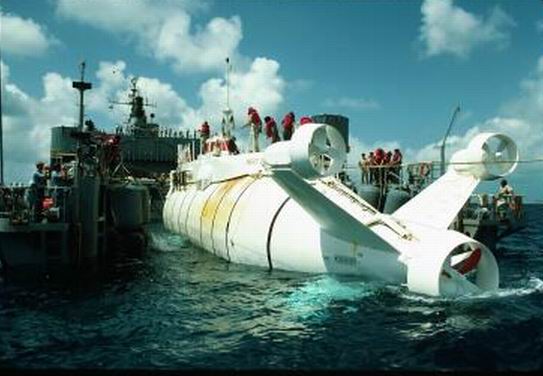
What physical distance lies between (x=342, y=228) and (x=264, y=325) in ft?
13.7

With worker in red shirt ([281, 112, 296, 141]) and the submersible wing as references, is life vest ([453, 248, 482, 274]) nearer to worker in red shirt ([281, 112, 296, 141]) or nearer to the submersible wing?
the submersible wing

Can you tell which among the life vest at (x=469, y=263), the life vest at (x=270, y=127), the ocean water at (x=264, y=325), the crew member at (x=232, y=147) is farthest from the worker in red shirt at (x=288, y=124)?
the life vest at (x=469, y=263)

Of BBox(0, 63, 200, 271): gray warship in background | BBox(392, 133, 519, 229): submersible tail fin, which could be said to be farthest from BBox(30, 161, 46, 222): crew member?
BBox(392, 133, 519, 229): submersible tail fin

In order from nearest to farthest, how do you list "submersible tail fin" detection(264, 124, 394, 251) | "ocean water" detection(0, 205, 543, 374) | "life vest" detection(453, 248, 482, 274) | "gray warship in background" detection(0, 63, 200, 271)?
1. "ocean water" detection(0, 205, 543, 374)
2. "submersible tail fin" detection(264, 124, 394, 251)
3. "life vest" detection(453, 248, 482, 274)
4. "gray warship in background" detection(0, 63, 200, 271)

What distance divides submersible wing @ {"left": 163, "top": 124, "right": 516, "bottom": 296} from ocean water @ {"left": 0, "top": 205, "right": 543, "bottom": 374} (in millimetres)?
496

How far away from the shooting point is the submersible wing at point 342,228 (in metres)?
13.8

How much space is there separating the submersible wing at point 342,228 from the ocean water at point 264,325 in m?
0.50

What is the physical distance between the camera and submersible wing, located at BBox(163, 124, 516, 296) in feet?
45.1

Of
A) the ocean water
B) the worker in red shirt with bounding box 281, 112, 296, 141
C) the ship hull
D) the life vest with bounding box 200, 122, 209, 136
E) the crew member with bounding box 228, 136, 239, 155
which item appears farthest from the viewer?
the life vest with bounding box 200, 122, 209, 136

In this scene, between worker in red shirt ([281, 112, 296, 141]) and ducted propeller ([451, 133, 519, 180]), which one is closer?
ducted propeller ([451, 133, 519, 180])

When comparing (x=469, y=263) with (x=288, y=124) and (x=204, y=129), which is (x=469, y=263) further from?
(x=204, y=129)

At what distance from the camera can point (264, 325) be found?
1273 cm

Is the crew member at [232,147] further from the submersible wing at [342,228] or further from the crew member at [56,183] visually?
the crew member at [56,183]

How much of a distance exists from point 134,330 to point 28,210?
29.5 feet
